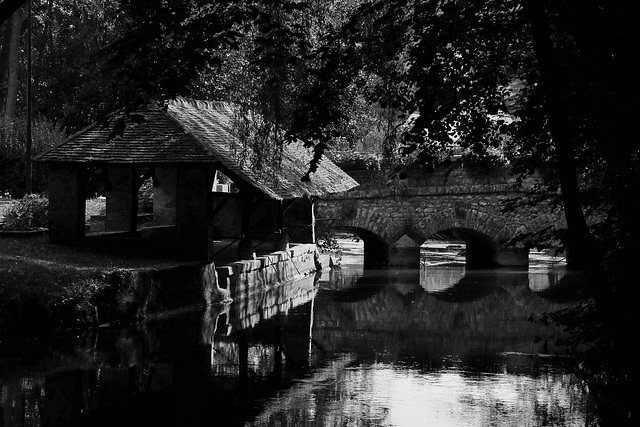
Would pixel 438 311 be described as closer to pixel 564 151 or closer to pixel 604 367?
pixel 604 367

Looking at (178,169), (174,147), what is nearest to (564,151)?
(174,147)

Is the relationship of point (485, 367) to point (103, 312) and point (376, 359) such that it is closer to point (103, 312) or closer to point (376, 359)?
point (376, 359)

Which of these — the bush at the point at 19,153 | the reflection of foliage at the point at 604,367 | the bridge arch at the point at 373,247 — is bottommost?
the reflection of foliage at the point at 604,367

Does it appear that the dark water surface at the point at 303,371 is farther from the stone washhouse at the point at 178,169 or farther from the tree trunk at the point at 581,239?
the stone washhouse at the point at 178,169

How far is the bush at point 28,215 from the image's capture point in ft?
73.5

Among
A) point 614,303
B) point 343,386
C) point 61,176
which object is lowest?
point 343,386

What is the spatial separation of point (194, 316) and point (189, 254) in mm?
2259

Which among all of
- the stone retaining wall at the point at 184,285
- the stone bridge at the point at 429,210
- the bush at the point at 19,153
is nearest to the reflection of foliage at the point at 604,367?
the stone retaining wall at the point at 184,285

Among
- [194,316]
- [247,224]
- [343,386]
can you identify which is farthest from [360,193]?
[343,386]

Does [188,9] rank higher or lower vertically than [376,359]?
higher

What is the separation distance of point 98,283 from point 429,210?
15631 mm

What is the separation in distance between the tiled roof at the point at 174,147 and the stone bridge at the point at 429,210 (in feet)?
24.6

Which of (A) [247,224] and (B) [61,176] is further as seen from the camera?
(A) [247,224]

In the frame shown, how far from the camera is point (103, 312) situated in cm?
1609
